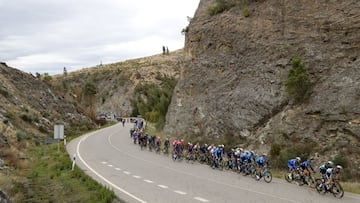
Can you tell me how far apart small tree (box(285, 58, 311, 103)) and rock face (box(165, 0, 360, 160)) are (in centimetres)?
48

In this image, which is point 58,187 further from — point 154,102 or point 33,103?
point 154,102

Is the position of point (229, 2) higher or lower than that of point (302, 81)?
higher

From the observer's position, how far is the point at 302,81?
82.2ft

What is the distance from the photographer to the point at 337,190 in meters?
15.1

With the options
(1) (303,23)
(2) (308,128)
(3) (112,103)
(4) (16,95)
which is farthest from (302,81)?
(3) (112,103)

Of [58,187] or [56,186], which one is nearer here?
[58,187]

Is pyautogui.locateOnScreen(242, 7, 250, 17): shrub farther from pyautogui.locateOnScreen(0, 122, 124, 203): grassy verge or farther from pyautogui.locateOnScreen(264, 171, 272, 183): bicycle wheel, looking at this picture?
pyautogui.locateOnScreen(0, 122, 124, 203): grassy verge

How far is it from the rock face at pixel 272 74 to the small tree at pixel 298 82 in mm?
481

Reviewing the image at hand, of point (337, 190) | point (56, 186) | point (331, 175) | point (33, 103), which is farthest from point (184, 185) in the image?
point (33, 103)

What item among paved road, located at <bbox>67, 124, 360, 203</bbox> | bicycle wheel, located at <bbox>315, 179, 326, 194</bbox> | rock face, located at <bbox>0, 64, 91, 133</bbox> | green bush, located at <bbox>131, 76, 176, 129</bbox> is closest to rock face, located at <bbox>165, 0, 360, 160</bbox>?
paved road, located at <bbox>67, 124, 360, 203</bbox>

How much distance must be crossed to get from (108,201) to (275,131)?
14707mm

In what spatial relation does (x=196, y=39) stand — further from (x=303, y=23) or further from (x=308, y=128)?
(x=308, y=128)

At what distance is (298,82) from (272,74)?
3459 mm

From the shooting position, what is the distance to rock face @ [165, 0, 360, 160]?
23391 mm
